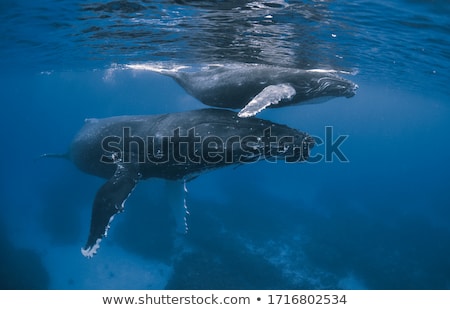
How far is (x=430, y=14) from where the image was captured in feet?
35.9

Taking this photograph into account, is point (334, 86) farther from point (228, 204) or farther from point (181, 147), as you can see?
point (228, 204)

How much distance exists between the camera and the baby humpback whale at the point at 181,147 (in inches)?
285

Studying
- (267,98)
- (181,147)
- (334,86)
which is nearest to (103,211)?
(181,147)

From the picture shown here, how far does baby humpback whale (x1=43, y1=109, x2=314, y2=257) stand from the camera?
725 centimetres

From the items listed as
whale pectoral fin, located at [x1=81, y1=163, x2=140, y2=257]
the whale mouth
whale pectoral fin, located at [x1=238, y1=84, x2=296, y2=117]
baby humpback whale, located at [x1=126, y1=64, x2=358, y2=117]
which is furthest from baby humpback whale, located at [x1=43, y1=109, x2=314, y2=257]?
the whale mouth

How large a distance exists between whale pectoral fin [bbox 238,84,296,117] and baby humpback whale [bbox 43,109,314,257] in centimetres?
58

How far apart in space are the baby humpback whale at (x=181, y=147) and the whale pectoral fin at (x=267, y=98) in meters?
0.58

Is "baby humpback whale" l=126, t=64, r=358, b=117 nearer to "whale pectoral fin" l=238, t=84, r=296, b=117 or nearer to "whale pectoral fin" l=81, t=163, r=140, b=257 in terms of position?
"whale pectoral fin" l=238, t=84, r=296, b=117

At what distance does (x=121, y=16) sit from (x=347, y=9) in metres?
7.97

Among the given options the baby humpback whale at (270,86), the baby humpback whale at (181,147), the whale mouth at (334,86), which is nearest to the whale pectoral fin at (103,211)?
the baby humpback whale at (181,147)

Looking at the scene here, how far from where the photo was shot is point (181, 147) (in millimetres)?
8234

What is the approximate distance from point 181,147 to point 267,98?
243cm

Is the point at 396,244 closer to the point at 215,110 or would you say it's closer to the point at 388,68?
the point at 388,68

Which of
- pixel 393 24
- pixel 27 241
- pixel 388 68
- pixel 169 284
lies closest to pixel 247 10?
pixel 393 24
